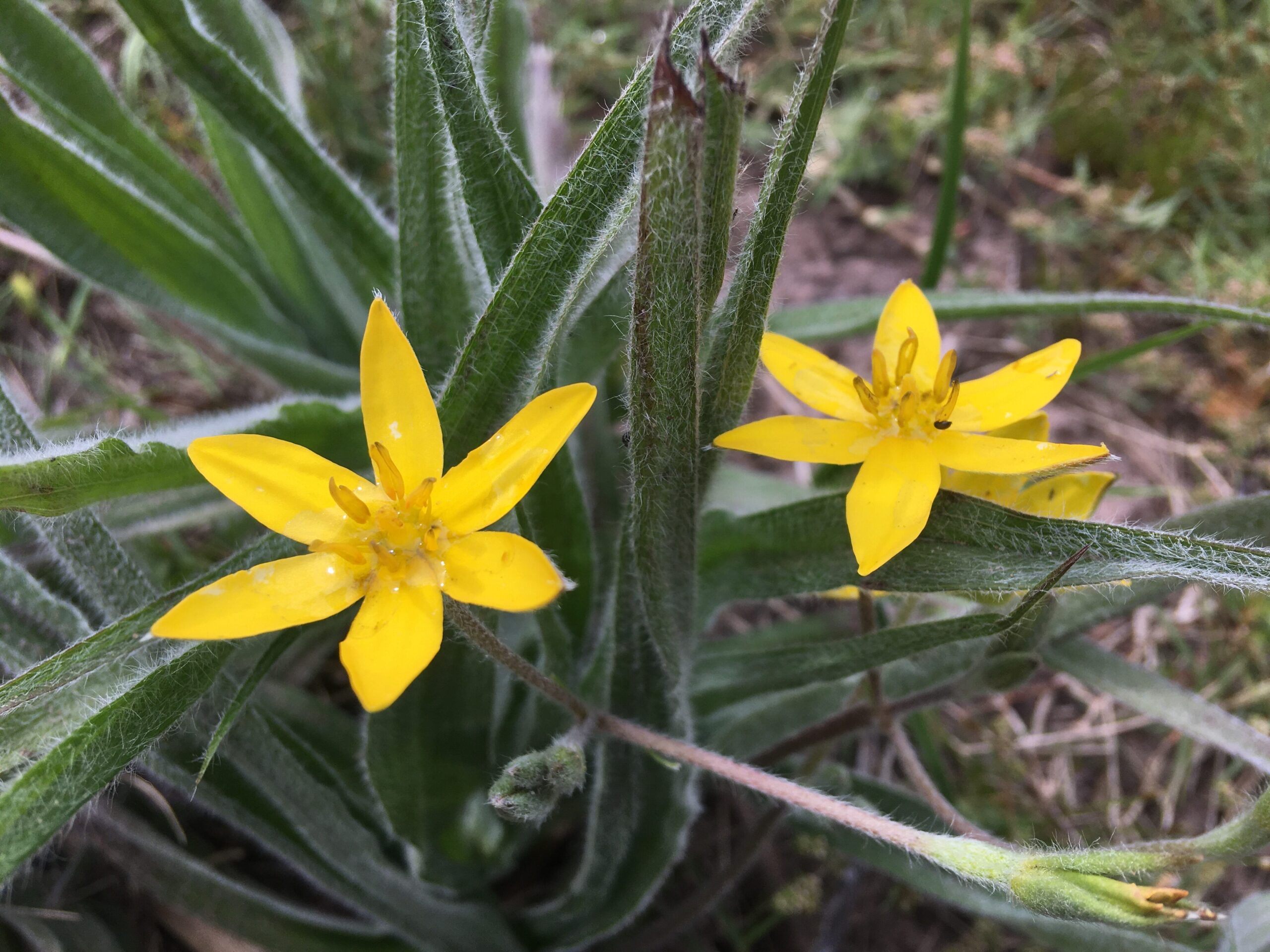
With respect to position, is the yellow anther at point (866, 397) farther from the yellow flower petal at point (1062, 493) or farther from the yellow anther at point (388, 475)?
the yellow anther at point (388, 475)

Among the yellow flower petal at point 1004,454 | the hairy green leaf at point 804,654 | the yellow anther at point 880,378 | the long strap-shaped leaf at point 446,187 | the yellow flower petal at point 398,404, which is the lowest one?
the hairy green leaf at point 804,654

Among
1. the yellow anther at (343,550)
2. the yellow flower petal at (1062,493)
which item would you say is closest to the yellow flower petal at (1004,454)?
the yellow flower petal at (1062,493)

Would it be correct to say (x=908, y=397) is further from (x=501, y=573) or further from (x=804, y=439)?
(x=501, y=573)

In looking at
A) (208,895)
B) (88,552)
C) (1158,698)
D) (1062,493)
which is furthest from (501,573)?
(1158,698)

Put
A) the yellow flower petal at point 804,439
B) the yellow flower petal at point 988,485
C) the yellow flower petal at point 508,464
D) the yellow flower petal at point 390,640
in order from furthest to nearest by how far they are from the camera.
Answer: the yellow flower petal at point 988,485, the yellow flower petal at point 804,439, the yellow flower petal at point 508,464, the yellow flower petal at point 390,640

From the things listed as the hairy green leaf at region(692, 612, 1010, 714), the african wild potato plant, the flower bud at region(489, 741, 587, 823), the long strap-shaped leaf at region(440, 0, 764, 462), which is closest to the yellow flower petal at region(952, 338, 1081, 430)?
the african wild potato plant

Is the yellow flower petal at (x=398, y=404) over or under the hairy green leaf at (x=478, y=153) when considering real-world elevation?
under

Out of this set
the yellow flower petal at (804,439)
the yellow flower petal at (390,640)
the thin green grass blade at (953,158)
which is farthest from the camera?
the thin green grass blade at (953,158)

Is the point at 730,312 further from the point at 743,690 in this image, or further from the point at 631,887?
the point at 631,887
